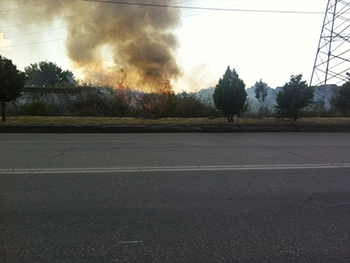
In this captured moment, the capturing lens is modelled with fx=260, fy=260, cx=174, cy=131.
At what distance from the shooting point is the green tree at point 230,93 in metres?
14.2

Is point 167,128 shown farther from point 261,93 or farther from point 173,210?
point 261,93

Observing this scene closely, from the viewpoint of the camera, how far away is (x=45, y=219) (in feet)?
10.2

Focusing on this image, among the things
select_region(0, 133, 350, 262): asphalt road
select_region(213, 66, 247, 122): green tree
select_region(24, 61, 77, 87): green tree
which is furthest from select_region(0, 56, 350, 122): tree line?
select_region(24, 61, 77, 87): green tree

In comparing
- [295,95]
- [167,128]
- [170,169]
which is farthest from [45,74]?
[170,169]

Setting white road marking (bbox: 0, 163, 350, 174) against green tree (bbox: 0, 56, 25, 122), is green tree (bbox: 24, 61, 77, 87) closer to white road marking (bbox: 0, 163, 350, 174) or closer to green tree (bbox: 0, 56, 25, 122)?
green tree (bbox: 0, 56, 25, 122)

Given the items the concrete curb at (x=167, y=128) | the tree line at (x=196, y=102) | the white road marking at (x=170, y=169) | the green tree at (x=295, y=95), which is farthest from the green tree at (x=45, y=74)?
the white road marking at (x=170, y=169)

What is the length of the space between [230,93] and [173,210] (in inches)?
460

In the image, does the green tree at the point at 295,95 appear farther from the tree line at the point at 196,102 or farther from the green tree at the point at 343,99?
the green tree at the point at 343,99

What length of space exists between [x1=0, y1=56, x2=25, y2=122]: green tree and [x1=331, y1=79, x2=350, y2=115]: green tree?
20.7m

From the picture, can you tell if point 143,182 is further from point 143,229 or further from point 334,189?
point 334,189

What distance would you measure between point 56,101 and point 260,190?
19.3 m

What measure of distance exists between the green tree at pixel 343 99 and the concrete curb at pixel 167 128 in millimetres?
5892

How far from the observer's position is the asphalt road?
249 centimetres

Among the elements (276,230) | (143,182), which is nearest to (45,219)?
(143,182)
